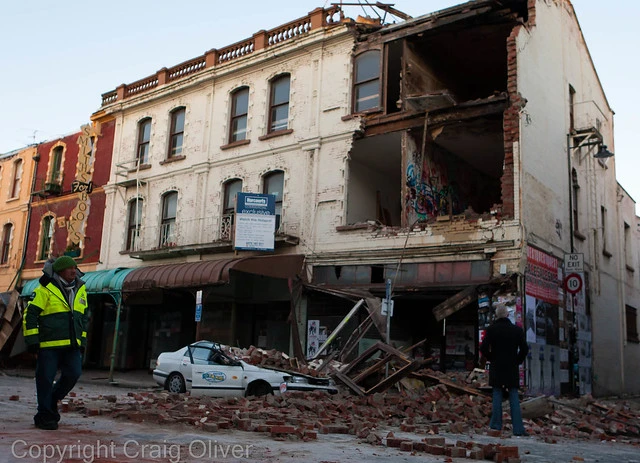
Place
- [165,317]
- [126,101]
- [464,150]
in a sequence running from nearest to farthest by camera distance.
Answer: [464,150]
[165,317]
[126,101]

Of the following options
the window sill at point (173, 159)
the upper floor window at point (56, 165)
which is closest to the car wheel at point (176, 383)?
the window sill at point (173, 159)

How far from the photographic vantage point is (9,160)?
33.0 meters

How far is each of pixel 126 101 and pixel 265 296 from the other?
37.6ft

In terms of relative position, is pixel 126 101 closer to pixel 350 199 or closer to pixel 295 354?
pixel 350 199

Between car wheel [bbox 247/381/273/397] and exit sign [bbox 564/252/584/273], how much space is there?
10.0 meters

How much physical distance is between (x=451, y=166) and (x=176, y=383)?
11.5 m

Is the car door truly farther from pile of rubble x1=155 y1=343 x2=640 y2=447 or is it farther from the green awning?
the green awning

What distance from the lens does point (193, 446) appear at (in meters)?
6.20

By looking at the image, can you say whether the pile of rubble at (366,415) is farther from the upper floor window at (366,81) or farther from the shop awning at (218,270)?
the upper floor window at (366,81)

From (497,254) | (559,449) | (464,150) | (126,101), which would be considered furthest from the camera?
(126,101)

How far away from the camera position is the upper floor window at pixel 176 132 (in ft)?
83.6

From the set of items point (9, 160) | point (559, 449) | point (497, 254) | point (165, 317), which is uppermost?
point (9, 160)

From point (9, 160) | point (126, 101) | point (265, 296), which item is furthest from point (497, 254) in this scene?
point (9, 160)

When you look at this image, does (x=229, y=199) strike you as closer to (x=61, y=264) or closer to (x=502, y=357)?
(x=502, y=357)
